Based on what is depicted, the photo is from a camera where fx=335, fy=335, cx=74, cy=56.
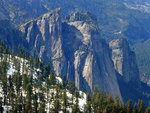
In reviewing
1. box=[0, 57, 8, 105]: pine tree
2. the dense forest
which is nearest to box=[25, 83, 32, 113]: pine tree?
the dense forest

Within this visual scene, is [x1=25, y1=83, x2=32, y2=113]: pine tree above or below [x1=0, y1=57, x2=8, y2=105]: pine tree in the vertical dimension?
below

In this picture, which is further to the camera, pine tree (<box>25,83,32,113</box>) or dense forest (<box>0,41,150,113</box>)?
dense forest (<box>0,41,150,113</box>)

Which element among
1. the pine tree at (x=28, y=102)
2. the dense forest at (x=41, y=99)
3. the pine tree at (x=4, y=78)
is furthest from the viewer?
the pine tree at (x=4, y=78)

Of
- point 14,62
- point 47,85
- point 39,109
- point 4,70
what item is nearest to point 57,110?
point 39,109

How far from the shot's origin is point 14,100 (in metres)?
134

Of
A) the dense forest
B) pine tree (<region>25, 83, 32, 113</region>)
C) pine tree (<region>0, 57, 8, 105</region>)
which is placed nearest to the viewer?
pine tree (<region>25, 83, 32, 113</region>)

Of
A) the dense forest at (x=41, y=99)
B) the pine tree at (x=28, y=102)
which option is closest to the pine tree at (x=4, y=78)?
the dense forest at (x=41, y=99)

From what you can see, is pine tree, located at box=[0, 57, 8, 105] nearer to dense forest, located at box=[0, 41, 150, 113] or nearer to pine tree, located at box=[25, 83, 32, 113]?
dense forest, located at box=[0, 41, 150, 113]

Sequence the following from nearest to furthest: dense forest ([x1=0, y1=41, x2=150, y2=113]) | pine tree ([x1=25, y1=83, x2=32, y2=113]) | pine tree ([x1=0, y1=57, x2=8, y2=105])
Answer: pine tree ([x1=25, y1=83, x2=32, y2=113])
dense forest ([x1=0, y1=41, x2=150, y2=113])
pine tree ([x1=0, y1=57, x2=8, y2=105])

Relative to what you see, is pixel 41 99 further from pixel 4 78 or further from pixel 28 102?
pixel 4 78

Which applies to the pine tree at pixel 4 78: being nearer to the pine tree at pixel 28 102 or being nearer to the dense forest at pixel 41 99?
the dense forest at pixel 41 99

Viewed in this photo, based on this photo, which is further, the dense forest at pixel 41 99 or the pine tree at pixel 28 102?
the dense forest at pixel 41 99

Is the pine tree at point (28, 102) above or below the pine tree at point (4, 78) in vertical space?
below

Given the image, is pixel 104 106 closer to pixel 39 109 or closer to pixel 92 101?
pixel 92 101
